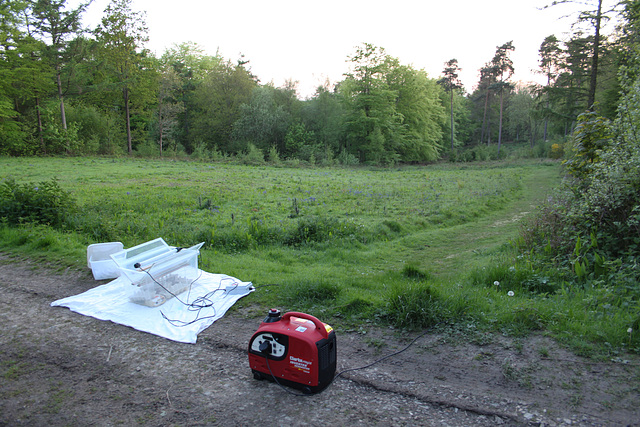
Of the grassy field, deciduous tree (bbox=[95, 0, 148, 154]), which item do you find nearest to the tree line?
deciduous tree (bbox=[95, 0, 148, 154])

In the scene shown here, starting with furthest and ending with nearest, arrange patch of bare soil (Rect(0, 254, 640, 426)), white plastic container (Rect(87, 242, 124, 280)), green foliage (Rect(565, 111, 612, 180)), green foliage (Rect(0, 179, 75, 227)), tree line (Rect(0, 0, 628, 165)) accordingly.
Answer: tree line (Rect(0, 0, 628, 165))
green foliage (Rect(0, 179, 75, 227))
green foliage (Rect(565, 111, 612, 180))
white plastic container (Rect(87, 242, 124, 280))
patch of bare soil (Rect(0, 254, 640, 426))

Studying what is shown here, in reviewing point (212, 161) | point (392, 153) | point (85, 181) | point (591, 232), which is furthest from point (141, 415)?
point (392, 153)

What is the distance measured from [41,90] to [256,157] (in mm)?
19302

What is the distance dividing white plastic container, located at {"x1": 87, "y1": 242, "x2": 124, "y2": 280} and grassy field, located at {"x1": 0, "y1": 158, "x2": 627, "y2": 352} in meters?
0.58

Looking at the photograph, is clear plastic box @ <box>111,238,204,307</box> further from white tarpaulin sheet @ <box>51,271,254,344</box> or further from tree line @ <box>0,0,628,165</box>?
tree line @ <box>0,0,628,165</box>

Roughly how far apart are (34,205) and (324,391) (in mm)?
10142

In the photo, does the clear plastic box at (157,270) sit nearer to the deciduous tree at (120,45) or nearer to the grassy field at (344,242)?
the grassy field at (344,242)

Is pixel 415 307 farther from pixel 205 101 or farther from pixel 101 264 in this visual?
pixel 205 101

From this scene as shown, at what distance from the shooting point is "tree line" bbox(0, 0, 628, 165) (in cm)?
3125

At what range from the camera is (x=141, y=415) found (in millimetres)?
3268

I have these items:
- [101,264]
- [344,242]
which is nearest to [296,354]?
[101,264]

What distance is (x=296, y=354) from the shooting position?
3.52 metres

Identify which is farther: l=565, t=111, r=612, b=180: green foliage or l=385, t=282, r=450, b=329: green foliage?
l=565, t=111, r=612, b=180: green foliage

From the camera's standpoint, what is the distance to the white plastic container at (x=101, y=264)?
6.76 meters
